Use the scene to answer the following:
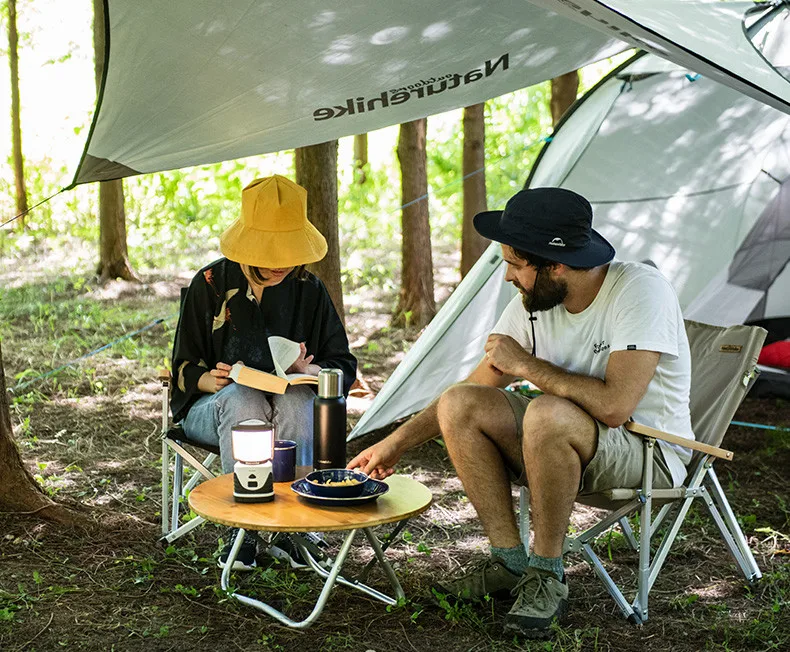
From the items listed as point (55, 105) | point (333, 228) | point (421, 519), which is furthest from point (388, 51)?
point (55, 105)

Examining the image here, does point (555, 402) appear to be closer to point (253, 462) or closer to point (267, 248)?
point (253, 462)

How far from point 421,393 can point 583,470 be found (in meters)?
1.54

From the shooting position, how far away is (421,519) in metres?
3.45

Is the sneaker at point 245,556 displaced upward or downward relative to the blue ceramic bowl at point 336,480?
downward

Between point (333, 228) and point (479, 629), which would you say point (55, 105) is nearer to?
point (333, 228)

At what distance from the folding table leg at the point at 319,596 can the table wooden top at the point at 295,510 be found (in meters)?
0.10

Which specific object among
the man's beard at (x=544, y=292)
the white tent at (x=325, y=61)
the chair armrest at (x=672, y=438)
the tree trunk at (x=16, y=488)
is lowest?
the tree trunk at (x=16, y=488)

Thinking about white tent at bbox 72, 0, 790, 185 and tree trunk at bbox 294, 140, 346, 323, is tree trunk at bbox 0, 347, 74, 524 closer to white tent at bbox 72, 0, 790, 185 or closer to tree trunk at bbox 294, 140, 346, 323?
white tent at bbox 72, 0, 790, 185

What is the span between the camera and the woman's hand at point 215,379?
9.78 feet

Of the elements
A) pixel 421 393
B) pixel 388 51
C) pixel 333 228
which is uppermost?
pixel 388 51

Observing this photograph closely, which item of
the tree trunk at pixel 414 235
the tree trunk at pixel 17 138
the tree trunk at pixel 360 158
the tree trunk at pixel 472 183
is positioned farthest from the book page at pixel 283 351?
the tree trunk at pixel 360 158

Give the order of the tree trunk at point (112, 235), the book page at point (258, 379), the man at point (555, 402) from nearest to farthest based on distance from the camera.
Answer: the man at point (555, 402) → the book page at point (258, 379) → the tree trunk at point (112, 235)

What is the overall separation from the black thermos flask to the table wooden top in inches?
4.9

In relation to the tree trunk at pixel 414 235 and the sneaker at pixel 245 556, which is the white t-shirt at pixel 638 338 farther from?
the tree trunk at pixel 414 235
